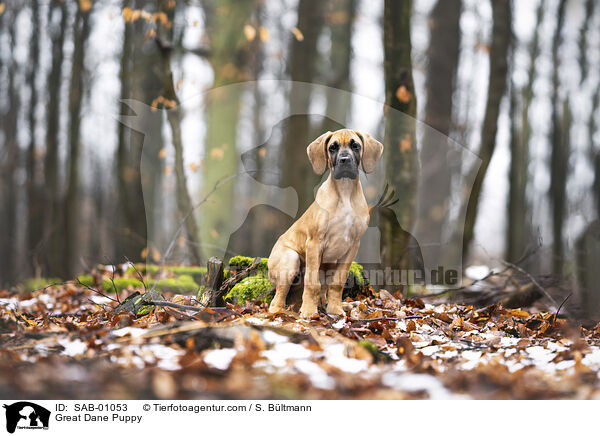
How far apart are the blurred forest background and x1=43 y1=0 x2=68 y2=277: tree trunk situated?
0.05 meters

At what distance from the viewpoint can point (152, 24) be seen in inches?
283

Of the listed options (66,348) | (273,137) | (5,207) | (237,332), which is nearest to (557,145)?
(273,137)

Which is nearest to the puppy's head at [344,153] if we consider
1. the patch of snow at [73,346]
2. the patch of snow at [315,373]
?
the patch of snow at [315,373]

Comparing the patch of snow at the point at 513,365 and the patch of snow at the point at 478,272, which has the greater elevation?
the patch of snow at the point at 478,272

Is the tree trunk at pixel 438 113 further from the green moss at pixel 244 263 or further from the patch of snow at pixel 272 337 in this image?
the patch of snow at pixel 272 337

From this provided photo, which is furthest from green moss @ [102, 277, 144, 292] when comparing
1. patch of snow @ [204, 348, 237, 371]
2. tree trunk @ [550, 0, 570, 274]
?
tree trunk @ [550, 0, 570, 274]

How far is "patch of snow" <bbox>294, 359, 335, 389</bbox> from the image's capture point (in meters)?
2.50

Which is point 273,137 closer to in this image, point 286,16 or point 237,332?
point 237,332

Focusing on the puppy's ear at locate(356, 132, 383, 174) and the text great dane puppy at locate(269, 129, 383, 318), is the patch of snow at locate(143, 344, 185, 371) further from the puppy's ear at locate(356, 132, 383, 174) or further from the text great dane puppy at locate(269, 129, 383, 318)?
the puppy's ear at locate(356, 132, 383, 174)

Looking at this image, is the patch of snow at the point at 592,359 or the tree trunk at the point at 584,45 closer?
the patch of snow at the point at 592,359

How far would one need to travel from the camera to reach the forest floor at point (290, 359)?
2451 millimetres
